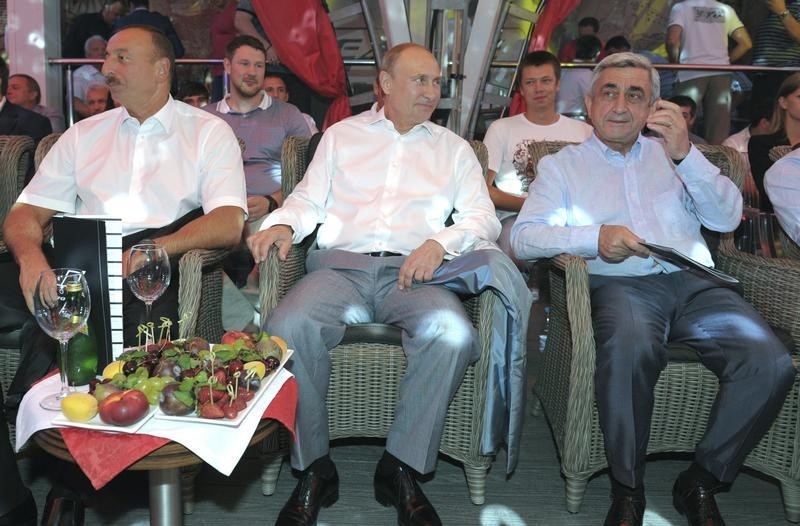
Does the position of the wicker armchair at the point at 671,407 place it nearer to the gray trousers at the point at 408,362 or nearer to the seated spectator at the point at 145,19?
the gray trousers at the point at 408,362

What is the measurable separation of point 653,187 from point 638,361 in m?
0.69

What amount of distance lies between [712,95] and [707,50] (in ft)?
1.60

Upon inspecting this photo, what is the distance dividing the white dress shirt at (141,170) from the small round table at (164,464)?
3.47 feet

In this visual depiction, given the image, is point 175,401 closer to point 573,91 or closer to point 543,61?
point 543,61

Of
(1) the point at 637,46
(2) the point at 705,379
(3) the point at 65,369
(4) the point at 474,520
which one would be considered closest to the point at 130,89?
(3) the point at 65,369

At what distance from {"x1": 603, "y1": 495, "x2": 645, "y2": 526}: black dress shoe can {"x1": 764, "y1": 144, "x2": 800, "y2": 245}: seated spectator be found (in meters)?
1.07

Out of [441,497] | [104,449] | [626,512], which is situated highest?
[104,449]

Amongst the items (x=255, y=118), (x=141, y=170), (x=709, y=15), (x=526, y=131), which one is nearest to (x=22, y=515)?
(x=141, y=170)

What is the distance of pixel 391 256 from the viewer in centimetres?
252

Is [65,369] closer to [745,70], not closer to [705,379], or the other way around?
[705,379]

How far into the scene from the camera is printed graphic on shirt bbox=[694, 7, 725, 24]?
5.93m

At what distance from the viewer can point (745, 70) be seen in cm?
527

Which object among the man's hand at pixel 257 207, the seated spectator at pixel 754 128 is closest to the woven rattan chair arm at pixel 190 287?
the man's hand at pixel 257 207

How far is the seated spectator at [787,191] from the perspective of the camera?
2594 millimetres
